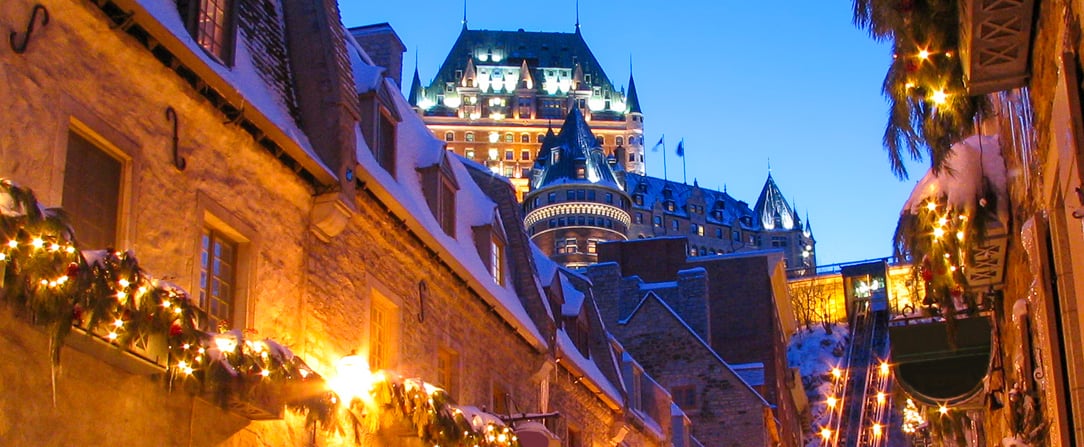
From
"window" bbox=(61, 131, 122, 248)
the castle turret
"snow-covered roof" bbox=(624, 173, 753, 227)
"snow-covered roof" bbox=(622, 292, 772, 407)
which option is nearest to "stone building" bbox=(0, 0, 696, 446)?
"window" bbox=(61, 131, 122, 248)

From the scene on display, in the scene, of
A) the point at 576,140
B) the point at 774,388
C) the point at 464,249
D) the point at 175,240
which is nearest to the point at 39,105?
the point at 175,240

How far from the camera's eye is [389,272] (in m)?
15.7

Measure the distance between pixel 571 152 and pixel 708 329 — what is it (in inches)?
3450

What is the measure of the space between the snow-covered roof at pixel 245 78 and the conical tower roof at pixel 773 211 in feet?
517

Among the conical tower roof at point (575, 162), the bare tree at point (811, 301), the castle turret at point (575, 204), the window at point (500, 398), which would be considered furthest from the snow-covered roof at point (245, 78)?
the conical tower roof at point (575, 162)

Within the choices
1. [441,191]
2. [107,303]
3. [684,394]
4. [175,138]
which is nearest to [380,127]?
[441,191]

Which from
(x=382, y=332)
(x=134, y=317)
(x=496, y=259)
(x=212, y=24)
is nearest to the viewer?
(x=134, y=317)

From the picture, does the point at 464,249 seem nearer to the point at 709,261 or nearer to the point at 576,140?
the point at 709,261

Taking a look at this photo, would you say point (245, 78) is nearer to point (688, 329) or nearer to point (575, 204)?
point (688, 329)

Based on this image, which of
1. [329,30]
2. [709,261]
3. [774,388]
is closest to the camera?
[329,30]

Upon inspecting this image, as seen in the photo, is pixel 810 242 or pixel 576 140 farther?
pixel 810 242

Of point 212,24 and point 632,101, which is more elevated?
point 632,101

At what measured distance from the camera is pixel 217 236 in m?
11.7

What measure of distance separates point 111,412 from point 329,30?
19.8ft
